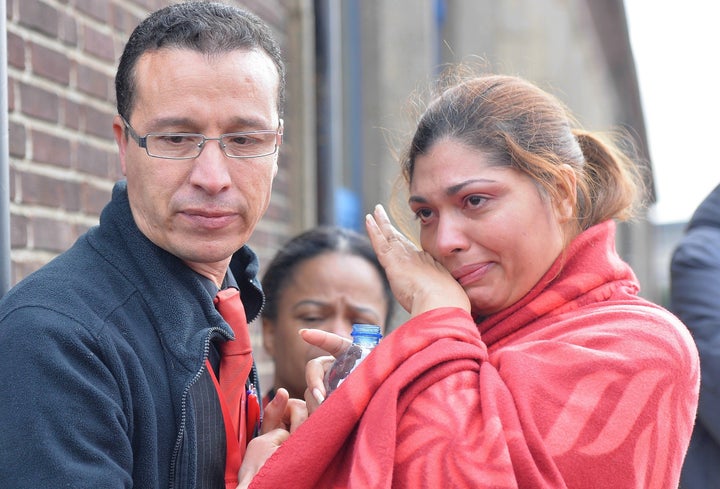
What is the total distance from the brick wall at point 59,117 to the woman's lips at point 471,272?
1.22 meters

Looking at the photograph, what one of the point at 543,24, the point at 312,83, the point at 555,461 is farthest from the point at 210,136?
the point at 543,24

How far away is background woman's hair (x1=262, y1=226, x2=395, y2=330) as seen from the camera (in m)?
3.50

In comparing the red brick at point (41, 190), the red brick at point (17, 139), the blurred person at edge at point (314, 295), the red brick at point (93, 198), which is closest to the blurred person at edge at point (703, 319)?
the blurred person at edge at point (314, 295)

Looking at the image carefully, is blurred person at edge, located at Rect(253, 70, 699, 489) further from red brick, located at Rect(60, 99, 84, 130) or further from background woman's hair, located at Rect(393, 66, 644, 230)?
red brick, located at Rect(60, 99, 84, 130)

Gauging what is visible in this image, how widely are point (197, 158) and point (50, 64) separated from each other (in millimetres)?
979

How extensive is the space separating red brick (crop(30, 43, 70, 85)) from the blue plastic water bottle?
4.11 ft

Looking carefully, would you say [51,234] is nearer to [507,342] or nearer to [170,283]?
[170,283]

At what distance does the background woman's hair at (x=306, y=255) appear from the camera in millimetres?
3500

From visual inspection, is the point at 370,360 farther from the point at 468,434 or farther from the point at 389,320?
the point at 389,320

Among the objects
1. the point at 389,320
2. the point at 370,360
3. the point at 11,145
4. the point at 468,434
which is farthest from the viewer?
the point at 389,320

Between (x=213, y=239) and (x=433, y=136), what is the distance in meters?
0.60

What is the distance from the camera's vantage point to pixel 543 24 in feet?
38.5

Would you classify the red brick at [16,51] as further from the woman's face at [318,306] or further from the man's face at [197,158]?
the woman's face at [318,306]

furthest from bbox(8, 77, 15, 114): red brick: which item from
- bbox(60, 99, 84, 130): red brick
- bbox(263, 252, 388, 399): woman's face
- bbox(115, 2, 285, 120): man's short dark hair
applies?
bbox(263, 252, 388, 399): woman's face
